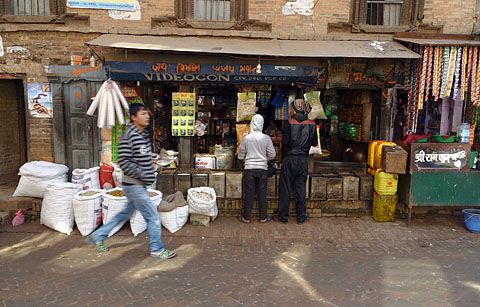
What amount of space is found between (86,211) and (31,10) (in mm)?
4694

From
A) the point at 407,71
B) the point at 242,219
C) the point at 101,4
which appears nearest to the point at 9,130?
the point at 101,4

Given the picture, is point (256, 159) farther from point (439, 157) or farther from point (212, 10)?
point (212, 10)

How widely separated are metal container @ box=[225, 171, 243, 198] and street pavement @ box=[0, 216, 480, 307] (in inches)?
24.1

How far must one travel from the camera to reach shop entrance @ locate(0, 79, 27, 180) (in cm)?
972

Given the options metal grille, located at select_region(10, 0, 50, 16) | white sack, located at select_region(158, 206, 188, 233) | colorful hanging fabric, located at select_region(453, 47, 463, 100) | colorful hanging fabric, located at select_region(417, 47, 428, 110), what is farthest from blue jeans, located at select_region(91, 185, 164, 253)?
colorful hanging fabric, located at select_region(453, 47, 463, 100)

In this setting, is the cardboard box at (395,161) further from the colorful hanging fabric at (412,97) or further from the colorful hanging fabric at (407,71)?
the colorful hanging fabric at (407,71)

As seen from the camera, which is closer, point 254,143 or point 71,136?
point 254,143

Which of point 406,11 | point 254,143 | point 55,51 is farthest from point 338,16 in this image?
point 55,51

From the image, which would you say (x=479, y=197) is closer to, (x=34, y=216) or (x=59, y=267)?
(x=59, y=267)

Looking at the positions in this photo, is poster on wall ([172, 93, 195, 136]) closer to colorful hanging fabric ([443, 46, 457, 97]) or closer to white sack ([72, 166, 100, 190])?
white sack ([72, 166, 100, 190])

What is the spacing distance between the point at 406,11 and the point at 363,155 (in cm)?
357

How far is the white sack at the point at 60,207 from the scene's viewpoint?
6.45 meters

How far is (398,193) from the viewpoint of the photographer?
7.42 m

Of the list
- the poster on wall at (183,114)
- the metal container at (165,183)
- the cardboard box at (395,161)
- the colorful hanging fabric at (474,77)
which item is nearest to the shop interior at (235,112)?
the poster on wall at (183,114)
